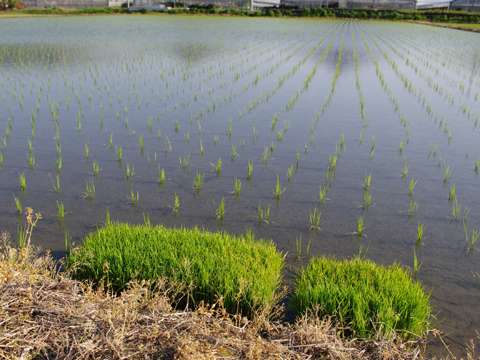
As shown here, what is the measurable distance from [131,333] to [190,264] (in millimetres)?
674

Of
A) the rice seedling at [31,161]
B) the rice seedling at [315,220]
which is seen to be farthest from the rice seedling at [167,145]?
the rice seedling at [315,220]

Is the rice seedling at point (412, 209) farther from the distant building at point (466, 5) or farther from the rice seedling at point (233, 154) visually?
the distant building at point (466, 5)

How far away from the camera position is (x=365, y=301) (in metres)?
2.26

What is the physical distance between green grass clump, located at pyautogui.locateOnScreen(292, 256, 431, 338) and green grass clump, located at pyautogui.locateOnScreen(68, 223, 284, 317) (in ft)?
0.85

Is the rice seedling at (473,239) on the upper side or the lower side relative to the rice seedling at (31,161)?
lower

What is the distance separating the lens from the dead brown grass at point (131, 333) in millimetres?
1737

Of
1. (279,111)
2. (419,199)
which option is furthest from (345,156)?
(279,111)

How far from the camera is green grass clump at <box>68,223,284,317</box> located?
236 cm

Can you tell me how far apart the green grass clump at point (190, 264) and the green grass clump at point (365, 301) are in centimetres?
26

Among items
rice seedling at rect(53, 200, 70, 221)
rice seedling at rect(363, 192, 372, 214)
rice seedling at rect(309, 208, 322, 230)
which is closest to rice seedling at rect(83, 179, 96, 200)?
rice seedling at rect(53, 200, 70, 221)

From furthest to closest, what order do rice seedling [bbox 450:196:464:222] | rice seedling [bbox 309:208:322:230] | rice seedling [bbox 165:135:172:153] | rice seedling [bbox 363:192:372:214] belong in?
rice seedling [bbox 165:135:172:153] < rice seedling [bbox 363:192:372:214] < rice seedling [bbox 450:196:464:222] < rice seedling [bbox 309:208:322:230]

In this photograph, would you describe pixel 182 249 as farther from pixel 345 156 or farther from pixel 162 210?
pixel 345 156

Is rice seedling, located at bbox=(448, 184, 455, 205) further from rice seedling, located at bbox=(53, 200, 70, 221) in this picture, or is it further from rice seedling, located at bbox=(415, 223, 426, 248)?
rice seedling, located at bbox=(53, 200, 70, 221)

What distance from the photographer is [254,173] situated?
15.0 ft
